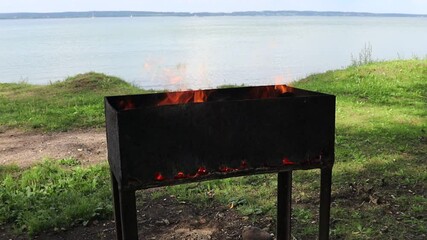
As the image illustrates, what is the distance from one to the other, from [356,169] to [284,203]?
91.1 inches

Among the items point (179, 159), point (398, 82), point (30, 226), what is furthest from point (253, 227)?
point (398, 82)

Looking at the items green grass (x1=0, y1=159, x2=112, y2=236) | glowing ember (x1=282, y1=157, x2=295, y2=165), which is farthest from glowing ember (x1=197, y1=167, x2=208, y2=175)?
green grass (x1=0, y1=159, x2=112, y2=236)

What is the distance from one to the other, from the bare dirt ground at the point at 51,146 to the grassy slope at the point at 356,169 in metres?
0.44

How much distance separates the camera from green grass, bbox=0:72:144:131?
8.46 meters

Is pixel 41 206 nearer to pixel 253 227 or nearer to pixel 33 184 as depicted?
pixel 33 184

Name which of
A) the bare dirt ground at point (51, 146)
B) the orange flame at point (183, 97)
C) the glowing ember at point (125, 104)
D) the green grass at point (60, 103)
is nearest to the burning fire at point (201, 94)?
the orange flame at point (183, 97)

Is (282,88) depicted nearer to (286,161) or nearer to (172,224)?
(286,161)

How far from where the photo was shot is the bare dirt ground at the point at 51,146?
258 inches

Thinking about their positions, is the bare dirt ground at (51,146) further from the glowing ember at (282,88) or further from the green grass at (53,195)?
the glowing ember at (282,88)

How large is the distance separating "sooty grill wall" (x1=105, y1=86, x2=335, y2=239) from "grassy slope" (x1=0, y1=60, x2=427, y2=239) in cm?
135

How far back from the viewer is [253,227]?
4.09m

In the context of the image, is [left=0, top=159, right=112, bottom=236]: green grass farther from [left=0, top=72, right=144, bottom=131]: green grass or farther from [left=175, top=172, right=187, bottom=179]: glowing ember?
[left=0, top=72, right=144, bottom=131]: green grass

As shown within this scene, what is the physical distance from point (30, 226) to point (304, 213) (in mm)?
2564

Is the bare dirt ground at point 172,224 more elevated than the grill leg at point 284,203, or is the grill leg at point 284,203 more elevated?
the grill leg at point 284,203
